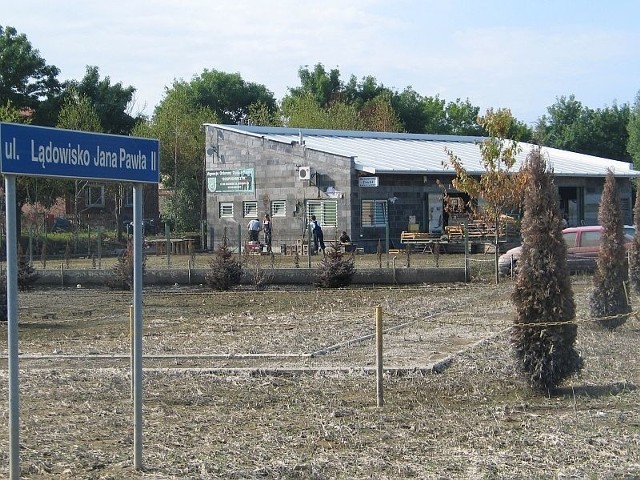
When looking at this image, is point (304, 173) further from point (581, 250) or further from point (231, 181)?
point (581, 250)

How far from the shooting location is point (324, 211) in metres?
41.9

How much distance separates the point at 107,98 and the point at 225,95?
19698mm

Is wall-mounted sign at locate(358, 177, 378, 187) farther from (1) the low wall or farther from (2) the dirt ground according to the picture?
(2) the dirt ground

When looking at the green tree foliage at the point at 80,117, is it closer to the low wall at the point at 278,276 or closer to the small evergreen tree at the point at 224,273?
the low wall at the point at 278,276

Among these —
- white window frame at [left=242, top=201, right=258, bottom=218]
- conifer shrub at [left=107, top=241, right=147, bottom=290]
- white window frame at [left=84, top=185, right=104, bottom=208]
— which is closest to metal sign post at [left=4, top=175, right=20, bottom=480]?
conifer shrub at [left=107, top=241, right=147, bottom=290]

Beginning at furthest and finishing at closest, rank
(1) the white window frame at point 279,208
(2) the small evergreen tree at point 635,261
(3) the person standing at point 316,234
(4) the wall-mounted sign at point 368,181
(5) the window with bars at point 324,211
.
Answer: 1. (1) the white window frame at point 279,208
2. (5) the window with bars at point 324,211
3. (4) the wall-mounted sign at point 368,181
4. (3) the person standing at point 316,234
5. (2) the small evergreen tree at point 635,261

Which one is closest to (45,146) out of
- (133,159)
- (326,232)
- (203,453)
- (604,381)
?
(133,159)

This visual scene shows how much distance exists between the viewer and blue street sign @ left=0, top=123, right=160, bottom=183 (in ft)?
22.3

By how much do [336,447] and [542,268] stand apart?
365 cm

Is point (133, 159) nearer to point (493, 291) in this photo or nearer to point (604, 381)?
point (604, 381)

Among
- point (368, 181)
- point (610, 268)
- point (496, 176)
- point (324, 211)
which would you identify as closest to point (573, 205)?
point (368, 181)

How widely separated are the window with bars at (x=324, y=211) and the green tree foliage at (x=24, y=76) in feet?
68.1

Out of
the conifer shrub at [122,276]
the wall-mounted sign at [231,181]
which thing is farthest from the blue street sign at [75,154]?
the wall-mounted sign at [231,181]

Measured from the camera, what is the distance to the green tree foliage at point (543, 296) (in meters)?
10.9
